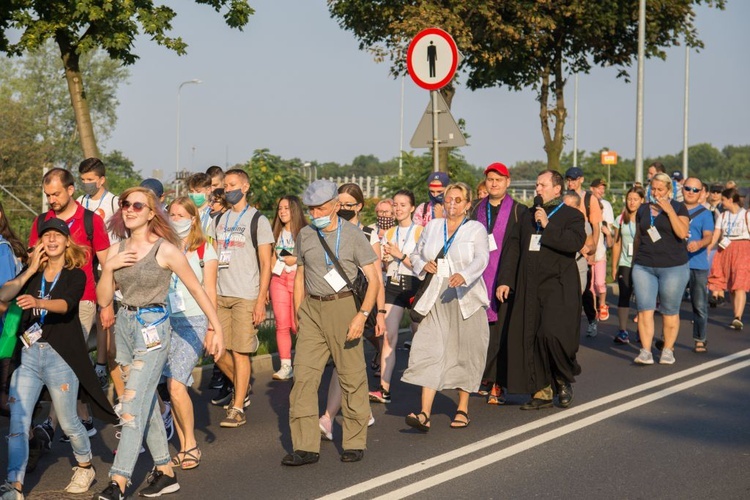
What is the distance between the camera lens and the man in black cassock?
9.18m

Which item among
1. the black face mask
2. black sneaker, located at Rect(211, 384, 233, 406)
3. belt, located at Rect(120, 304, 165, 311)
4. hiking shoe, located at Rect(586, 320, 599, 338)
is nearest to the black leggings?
hiking shoe, located at Rect(586, 320, 599, 338)

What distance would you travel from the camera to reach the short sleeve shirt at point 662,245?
1136 cm

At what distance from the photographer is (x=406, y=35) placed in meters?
25.2

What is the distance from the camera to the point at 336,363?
24.6 feet

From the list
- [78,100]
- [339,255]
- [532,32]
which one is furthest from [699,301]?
[532,32]

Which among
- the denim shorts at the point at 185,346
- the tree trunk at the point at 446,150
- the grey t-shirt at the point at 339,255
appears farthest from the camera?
the tree trunk at the point at 446,150

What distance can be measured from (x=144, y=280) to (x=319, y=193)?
1.54 m

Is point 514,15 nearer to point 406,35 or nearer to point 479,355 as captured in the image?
point 406,35

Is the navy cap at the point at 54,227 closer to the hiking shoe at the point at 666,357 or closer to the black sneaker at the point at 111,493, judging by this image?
the black sneaker at the point at 111,493

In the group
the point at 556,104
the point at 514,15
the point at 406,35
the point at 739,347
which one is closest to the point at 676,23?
the point at 556,104

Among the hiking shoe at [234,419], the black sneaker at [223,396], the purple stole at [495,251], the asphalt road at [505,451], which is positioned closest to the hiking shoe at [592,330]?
the asphalt road at [505,451]

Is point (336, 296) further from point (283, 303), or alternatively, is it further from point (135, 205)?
point (283, 303)

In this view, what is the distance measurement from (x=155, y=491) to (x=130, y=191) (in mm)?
1744

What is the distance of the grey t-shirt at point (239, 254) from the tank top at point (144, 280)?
2.75m
